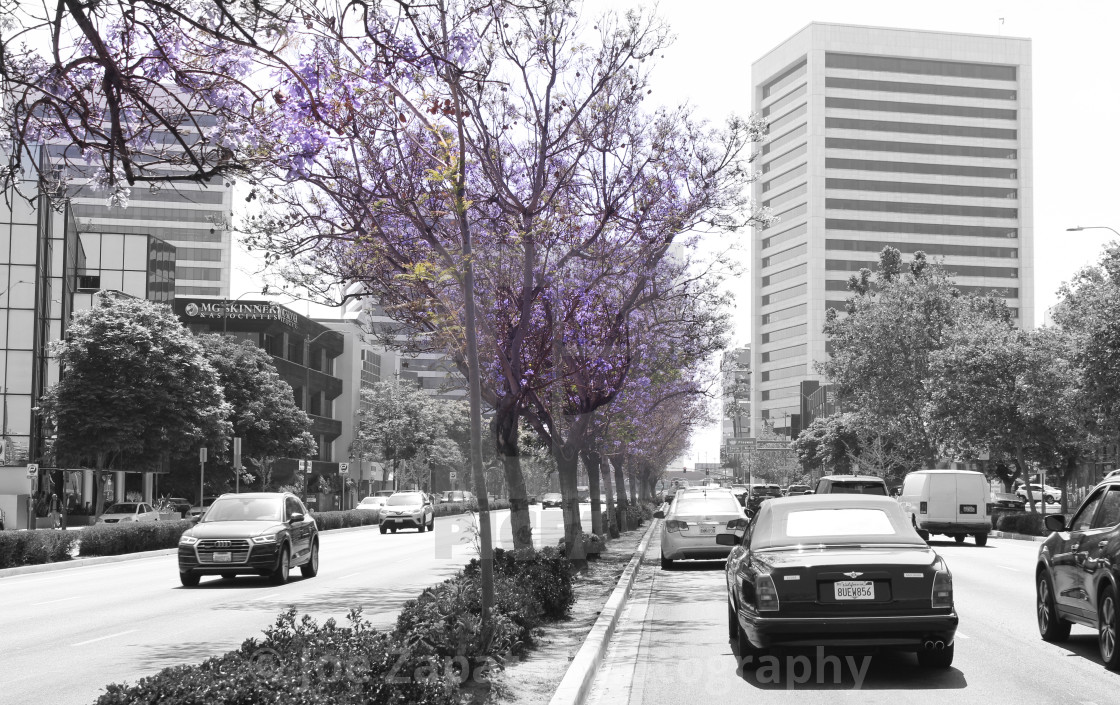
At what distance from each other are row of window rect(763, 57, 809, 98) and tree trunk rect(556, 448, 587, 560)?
400 feet

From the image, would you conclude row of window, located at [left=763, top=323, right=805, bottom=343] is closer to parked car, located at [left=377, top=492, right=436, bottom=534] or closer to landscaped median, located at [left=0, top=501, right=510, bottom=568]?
parked car, located at [left=377, top=492, right=436, bottom=534]

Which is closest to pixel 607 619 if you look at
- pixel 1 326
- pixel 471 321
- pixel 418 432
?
pixel 471 321

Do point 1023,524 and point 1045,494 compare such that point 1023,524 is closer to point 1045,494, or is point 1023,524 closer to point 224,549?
point 224,549

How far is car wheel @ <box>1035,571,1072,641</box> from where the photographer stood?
1185cm

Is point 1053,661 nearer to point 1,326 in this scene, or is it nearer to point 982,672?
point 982,672

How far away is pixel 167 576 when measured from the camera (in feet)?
78.3

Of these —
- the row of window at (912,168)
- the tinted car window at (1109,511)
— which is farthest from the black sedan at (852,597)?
the row of window at (912,168)

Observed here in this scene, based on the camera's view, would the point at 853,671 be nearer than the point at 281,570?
Yes

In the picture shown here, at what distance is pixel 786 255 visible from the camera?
142875mm

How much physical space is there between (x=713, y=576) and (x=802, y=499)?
11.6 metres

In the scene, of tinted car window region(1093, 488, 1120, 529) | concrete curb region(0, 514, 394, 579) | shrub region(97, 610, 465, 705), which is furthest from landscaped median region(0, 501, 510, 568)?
tinted car window region(1093, 488, 1120, 529)

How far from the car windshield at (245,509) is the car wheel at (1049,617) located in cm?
1367

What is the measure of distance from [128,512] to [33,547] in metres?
20.5

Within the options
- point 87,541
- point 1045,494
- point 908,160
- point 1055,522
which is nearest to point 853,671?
point 1055,522
